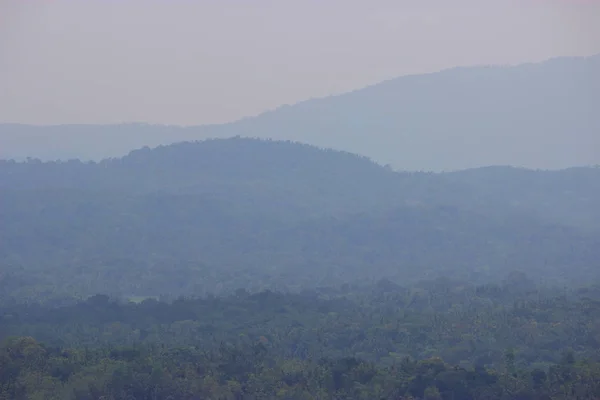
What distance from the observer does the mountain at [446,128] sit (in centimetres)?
17075

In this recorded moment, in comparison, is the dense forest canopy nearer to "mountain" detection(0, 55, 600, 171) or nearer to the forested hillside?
the forested hillside

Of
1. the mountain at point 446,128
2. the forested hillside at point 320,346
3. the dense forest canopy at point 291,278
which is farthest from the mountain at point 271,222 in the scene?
the mountain at point 446,128

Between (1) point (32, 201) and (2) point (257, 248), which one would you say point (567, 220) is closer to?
(2) point (257, 248)

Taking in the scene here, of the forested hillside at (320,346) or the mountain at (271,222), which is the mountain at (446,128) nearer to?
the mountain at (271,222)

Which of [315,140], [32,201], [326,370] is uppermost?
[315,140]

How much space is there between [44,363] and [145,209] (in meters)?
52.3

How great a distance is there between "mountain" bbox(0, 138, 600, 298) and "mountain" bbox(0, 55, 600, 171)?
72.1 meters

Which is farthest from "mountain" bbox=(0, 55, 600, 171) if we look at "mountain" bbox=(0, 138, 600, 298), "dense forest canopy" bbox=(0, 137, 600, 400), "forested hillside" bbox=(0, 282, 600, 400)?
"forested hillside" bbox=(0, 282, 600, 400)

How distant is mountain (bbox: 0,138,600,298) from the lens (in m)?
62.2

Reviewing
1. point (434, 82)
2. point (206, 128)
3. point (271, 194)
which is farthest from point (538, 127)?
point (271, 194)

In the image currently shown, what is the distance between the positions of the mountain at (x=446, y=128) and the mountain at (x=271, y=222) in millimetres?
72078

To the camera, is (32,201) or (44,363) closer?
(44,363)

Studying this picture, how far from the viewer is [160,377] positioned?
25.4m

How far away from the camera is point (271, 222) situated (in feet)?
259
